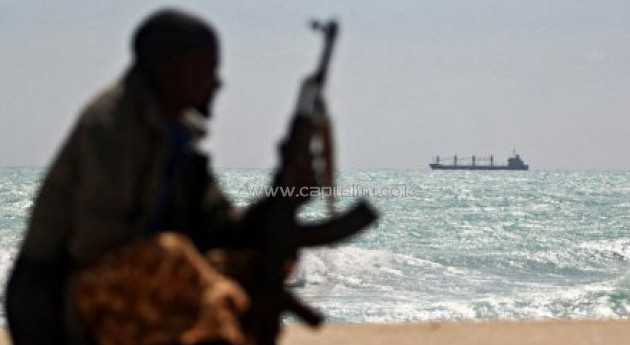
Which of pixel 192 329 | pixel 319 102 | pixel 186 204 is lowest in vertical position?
pixel 192 329

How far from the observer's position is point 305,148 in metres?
4.08

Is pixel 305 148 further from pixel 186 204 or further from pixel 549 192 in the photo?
pixel 549 192

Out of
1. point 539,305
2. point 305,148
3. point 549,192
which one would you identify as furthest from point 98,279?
point 549,192

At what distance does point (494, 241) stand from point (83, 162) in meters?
41.5

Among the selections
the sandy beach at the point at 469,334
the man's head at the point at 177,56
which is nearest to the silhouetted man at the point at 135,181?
the man's head at the point at 177,56

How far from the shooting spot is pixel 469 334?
27.8 feet

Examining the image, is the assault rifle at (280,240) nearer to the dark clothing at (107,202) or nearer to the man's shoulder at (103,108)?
the dark clothing at (107,202)

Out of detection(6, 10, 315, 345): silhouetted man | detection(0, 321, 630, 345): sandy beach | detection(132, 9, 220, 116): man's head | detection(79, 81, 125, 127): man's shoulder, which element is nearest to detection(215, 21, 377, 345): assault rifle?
detection(6, 10, 315, 345): silhouetted man

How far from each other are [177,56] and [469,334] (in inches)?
190

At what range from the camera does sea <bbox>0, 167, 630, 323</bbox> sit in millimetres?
25375

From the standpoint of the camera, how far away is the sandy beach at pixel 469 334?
27.3 feet

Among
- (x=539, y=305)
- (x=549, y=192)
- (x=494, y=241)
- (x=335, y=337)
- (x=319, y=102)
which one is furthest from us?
(x=549, y=192)

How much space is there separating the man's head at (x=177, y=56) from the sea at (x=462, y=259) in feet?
1.41

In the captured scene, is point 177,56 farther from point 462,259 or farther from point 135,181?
point 462,259
